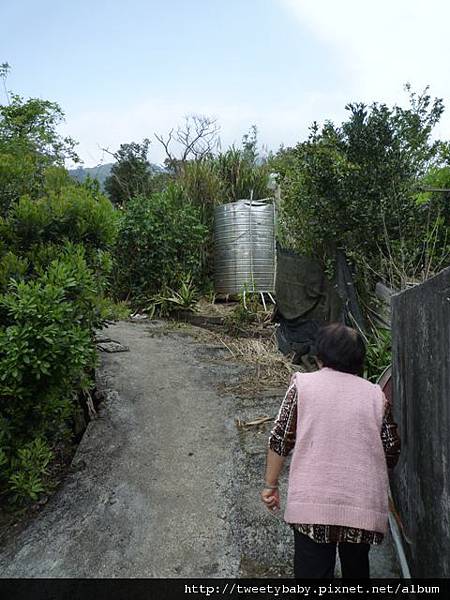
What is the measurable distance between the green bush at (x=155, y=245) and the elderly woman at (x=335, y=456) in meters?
6.20

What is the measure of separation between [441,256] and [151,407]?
3.35m

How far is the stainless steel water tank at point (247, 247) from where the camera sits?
7.89m

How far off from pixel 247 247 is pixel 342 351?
6363 millimetres

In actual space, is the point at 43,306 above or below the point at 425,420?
above

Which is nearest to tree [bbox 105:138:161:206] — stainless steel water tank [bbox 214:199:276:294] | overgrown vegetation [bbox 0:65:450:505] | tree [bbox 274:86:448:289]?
overgrown vegetation [bbox 0:65:450:505]

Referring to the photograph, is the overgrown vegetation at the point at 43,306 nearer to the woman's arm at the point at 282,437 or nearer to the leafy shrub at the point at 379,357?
the woman's arm at the point at 282,437

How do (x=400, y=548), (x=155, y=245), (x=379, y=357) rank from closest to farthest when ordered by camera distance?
(x=400, y=548) → (x=379, y=357) → (x=155, y=245)

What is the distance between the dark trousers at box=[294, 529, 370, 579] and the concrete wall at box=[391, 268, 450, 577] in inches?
11.0

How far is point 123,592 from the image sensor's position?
7.41 feet

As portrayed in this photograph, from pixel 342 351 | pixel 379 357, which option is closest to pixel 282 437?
pixel 342 351

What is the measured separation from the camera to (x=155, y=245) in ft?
25.5

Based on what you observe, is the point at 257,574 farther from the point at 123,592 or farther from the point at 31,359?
the point at 31,359

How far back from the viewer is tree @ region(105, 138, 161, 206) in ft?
39.3

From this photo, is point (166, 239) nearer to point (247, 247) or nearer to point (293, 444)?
point (247, 247)
